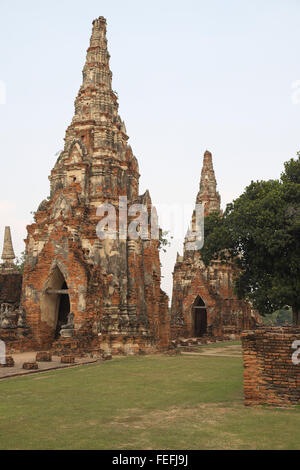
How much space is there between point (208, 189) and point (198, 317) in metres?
9.34

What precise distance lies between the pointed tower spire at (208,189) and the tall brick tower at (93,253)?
476 inches

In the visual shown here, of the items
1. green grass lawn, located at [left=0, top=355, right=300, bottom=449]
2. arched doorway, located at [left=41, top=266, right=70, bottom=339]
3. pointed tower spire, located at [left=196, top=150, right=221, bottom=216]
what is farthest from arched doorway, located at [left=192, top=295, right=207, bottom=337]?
green grass lawn, located at [left=0, top=355, right=300, bottom=449]

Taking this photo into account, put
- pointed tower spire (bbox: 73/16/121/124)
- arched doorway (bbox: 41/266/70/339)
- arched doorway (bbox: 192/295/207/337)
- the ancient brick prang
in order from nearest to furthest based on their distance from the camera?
the ancient brick prang < arched doorway (bbox: 41/266/70/339) < pointed tower spire (bbox: 73/16/121/124) < arched doorway (bbox: 192/295/207/337)

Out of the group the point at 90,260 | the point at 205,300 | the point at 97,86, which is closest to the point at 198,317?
the point at 205,300

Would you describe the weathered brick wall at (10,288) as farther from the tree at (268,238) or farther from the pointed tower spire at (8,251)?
the tree at (268,238)

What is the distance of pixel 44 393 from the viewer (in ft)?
27.9

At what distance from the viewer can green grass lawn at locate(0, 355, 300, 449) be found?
17.1 feet

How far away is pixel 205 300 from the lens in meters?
Result: 29.8

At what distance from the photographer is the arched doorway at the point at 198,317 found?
30.9 m

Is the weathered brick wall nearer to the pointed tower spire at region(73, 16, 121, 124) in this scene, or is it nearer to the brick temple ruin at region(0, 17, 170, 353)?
the brick temple ruin at region(0, 17, 170, 353)

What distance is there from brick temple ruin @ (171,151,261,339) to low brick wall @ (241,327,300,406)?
2185cm

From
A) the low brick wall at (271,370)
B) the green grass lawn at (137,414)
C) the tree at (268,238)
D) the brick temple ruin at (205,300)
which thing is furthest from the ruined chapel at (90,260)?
the low brick wall at (271,370)

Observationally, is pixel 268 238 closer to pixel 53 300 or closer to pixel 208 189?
pixel 53 300

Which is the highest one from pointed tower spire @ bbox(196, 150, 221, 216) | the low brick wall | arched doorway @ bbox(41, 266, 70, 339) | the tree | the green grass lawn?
pointed tower spire @ bbox(196, 150, 221, 216)
